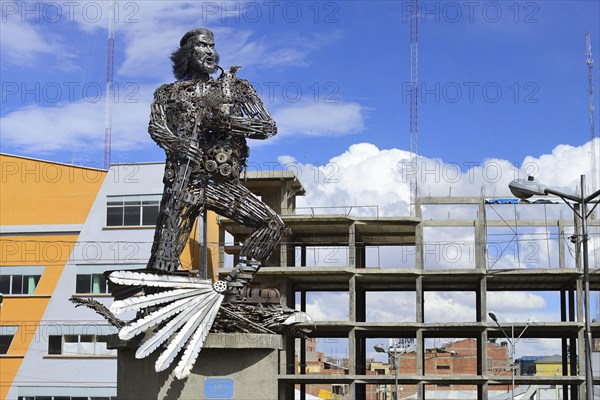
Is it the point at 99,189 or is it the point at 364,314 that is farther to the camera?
the point at 364,314

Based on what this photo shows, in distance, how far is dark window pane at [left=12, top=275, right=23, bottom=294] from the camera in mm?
59750

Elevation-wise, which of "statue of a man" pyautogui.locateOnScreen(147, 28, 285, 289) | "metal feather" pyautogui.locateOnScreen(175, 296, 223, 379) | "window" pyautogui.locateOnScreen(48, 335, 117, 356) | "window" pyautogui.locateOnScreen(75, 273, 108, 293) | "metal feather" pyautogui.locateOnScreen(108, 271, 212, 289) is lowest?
"window" pyautogui.locateOnScreen(48, 335, 117, 356)

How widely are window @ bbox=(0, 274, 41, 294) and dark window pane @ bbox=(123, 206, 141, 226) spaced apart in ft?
22.0

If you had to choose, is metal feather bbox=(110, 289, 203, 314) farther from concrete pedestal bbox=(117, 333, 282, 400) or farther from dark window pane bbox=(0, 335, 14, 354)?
dark window pane bbox=(0, 335, 14, 354)

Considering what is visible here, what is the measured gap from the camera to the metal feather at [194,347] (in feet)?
70.6

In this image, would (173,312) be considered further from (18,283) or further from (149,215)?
(18,283)

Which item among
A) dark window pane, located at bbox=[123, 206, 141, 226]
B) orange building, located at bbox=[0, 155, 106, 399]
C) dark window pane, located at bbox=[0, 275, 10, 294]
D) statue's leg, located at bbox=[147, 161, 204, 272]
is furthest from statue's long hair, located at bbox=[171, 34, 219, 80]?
dark window pane, located at bbox=[0, 275, 10, 294]

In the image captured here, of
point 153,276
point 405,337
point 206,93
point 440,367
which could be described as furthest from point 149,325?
point 440,367

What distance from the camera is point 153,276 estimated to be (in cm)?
2259

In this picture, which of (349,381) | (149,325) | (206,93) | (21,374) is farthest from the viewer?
(349,381)

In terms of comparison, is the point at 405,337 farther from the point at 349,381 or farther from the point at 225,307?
the point at 225,307

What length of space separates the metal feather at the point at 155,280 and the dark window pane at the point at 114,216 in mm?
36937

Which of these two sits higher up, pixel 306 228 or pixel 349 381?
pixel 306 228

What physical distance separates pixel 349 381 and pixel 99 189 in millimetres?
21939
